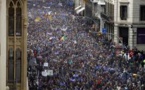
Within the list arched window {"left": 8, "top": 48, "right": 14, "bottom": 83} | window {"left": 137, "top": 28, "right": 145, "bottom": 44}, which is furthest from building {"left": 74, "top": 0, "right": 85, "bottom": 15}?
arched window {"left": 8, "top": 48, "right": 14, "bottom": 83}

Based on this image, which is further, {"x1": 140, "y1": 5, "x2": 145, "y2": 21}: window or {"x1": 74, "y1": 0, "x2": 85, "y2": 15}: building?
{"x1": 74, "y1": 0, "x2": 85, "y2": 15}: building

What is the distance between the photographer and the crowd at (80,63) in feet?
142

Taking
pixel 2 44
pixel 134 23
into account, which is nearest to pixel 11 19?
pixel 2 44

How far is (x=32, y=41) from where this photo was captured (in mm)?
68188

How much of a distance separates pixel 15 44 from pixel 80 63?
19729mm

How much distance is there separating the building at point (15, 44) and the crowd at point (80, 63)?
9663 mm

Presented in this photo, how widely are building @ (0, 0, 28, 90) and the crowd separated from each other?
31.7 ft

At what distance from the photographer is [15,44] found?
1256 inches

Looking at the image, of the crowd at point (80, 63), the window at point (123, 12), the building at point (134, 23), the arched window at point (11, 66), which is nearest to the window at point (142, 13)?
the building at point (134, 23)

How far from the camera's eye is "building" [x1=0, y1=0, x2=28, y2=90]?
1237 inches

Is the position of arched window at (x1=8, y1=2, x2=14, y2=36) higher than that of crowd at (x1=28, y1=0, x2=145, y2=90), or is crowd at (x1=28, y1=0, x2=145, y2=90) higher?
arched window at (x1=8, y1=2, x2=14, y2=36)

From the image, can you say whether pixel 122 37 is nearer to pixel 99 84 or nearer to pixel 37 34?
pixel 37 34

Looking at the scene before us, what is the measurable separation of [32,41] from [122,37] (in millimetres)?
9340

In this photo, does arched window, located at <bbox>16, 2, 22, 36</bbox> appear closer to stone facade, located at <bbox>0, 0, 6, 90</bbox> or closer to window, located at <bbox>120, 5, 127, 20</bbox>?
stone facade, located at <bbox>0, 0, 6, 90</bbox>
